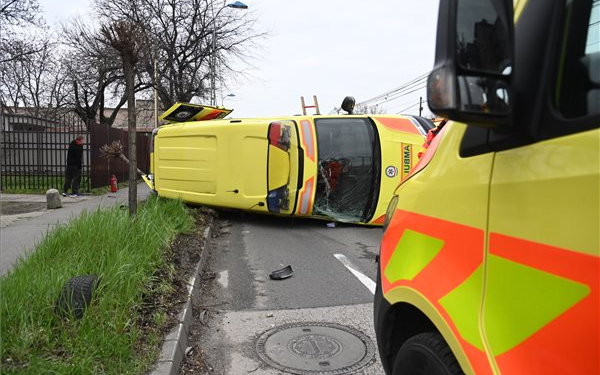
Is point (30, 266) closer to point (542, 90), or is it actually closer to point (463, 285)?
point (463, 285)

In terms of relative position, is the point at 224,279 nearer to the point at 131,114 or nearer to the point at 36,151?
the point at 131,114

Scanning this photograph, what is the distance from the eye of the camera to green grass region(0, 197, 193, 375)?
2.69m

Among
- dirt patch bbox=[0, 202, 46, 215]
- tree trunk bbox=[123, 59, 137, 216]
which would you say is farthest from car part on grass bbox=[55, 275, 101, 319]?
dirt patch bbox=[0, 202, 46, 215]

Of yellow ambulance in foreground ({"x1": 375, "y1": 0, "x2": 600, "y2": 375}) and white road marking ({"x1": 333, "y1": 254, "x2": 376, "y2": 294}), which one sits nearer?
yellow ambulance in foreground ({"x1": 375, "y1": 0, "x2": 600, "y2": 375})

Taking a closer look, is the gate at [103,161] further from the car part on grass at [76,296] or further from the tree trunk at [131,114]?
the car part on grass at [76,296]

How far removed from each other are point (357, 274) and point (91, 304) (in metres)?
3.16

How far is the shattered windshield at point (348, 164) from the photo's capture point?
797cm

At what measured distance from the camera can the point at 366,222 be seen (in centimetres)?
818

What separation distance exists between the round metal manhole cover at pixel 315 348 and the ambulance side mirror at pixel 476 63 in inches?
96.9

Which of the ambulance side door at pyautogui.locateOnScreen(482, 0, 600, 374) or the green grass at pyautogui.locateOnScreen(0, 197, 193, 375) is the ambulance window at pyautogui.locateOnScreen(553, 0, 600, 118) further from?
the green grass at pyautogui.locateOnScreen(0, 197, 193, 375)

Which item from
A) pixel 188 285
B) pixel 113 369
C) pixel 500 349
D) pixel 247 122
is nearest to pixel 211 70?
pixel 247 122

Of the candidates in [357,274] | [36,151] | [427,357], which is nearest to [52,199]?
[36,151]

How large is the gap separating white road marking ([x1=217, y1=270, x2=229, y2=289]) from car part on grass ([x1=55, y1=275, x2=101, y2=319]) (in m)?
1.94

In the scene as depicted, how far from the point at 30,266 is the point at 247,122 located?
487cm
